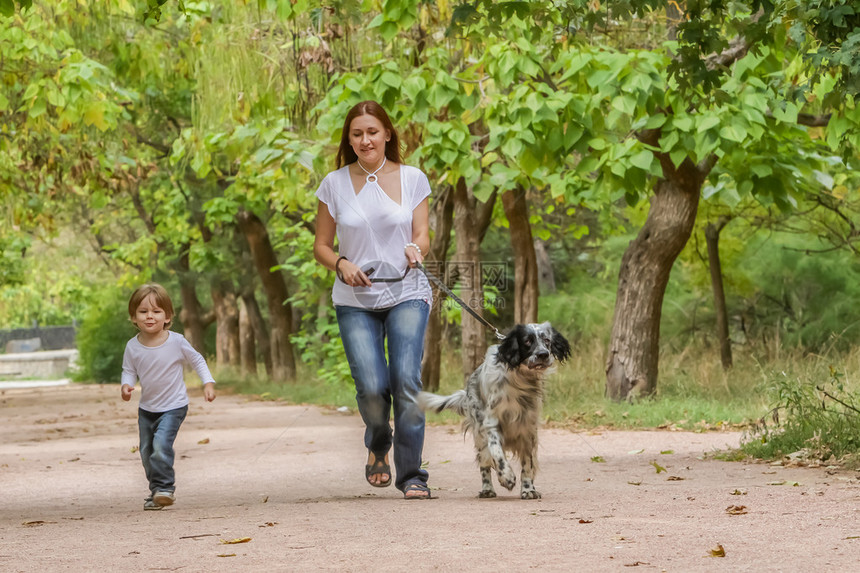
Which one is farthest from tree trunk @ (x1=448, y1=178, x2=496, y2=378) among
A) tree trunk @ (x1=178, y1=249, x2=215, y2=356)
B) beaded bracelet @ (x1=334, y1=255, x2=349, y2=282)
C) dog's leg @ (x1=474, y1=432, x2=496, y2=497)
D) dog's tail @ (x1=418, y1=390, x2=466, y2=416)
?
tree trunk @ (x1=178, y1=249, x2=215, y2=356)

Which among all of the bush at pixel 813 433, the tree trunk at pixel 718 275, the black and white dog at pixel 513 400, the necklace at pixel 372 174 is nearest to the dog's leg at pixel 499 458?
the black and white dog at pixel 513 400

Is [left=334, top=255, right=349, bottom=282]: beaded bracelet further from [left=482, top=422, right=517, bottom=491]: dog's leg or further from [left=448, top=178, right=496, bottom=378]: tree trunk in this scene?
[left=448, top=178, right=496, bottom=378]: tree trunk

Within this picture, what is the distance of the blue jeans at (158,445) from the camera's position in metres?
7.55

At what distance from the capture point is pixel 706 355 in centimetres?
2008

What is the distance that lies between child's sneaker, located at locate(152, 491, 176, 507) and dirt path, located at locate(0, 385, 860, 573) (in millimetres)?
51

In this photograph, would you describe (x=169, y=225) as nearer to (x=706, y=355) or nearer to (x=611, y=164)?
(x=706, y=355)

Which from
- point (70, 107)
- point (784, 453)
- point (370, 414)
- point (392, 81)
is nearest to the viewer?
point (370, 414)

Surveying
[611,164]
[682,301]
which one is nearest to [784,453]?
[611,164]

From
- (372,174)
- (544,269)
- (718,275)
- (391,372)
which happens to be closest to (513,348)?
(391,372)

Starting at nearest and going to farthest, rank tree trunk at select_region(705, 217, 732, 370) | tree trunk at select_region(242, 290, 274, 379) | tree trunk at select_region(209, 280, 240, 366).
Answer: tree trunk at select_region(705, 217, 732, 370)
tree trunk at select_region(242, 290, 274, 379)
tree trunk at select_region(209, 280, 240, 366)

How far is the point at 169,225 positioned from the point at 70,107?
601 inches

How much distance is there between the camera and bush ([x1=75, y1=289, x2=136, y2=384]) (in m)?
40.3

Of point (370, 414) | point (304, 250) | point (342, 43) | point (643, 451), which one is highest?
point (342, 43)

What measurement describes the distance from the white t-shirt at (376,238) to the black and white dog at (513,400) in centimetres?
62
